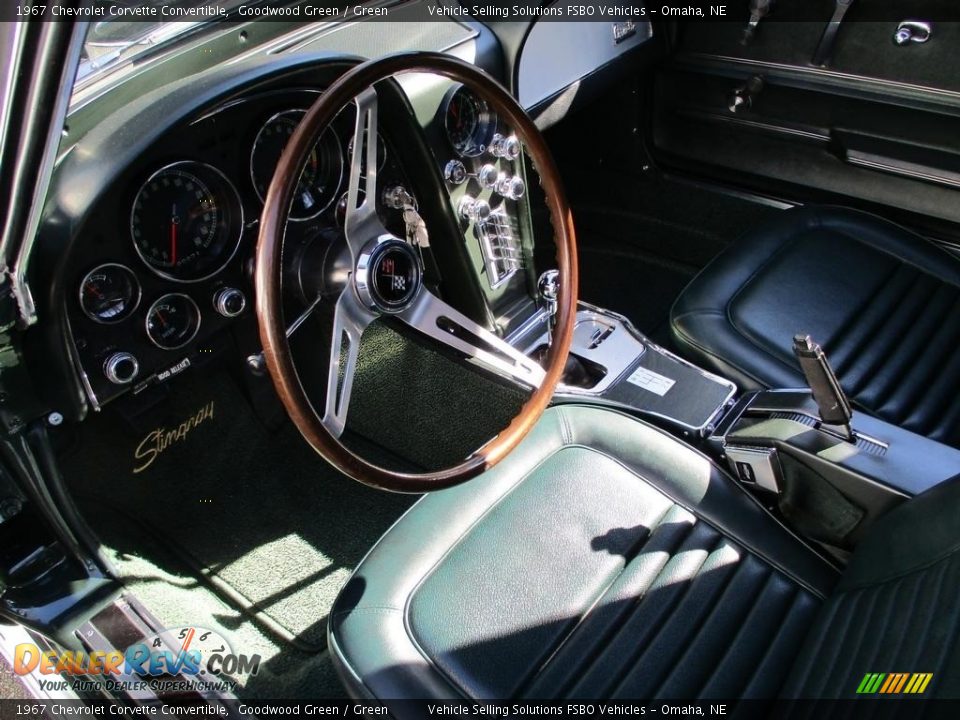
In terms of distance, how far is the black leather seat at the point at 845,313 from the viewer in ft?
5.32

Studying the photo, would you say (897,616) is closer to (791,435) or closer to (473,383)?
(791,435)

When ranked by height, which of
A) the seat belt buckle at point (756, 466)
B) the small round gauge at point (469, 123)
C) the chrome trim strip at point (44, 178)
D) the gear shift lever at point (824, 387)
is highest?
the chrome trim strip at point (44, 178)

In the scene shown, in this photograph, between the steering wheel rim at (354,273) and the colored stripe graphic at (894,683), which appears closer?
the colored stripe graphic at (894,683)

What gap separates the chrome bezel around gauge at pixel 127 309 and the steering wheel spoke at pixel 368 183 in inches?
14.0

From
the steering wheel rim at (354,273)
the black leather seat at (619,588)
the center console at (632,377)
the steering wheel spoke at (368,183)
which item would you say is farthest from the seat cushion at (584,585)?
the steering wheel spoke at (368,183)

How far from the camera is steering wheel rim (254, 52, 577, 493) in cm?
104

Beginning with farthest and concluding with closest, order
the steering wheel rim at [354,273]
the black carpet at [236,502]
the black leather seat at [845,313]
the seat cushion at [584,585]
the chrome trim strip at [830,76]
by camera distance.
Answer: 1. the chrome trim strip at [830,76]
2. the black carpet at [236,502]
3. the black leather seat at [845,313]
4. the seat cushion at [584,585]
5. the steering wheel rim at [354,273]

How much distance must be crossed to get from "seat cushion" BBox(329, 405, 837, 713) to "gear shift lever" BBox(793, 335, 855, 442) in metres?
0.19

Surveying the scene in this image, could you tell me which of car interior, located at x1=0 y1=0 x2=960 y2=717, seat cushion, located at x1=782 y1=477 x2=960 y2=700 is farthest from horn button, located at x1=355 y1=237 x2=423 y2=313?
seat cushion, located at x1=782 y1=477 x2=960 y2=700

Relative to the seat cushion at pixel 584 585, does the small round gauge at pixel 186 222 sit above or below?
above

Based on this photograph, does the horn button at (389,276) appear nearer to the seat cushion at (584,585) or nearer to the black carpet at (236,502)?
the seat cushion at (584,585)

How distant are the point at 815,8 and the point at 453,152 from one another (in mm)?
1017

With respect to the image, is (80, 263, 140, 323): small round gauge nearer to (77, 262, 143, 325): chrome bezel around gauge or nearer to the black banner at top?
(77, 262, 143, 325): chrome bezel around gauge

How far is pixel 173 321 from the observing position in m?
1.41
